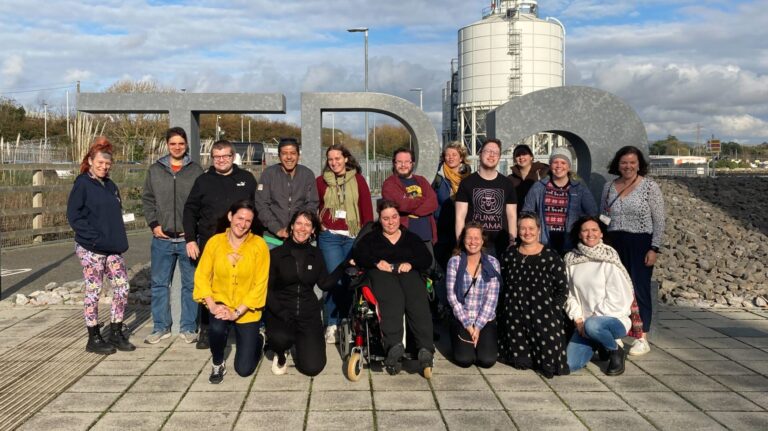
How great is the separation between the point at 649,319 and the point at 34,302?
262 inches

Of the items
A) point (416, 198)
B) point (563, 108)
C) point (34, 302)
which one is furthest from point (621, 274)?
point (34, 302)

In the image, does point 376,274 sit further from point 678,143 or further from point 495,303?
point 678,143

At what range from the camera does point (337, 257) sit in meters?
6.24

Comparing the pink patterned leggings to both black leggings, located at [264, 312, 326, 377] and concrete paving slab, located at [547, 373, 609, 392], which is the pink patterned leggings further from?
concrete paving slab, located at [547, 373, 609, 392]

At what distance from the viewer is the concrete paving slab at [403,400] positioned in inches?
177

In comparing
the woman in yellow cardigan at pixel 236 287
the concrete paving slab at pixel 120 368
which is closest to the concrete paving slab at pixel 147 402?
the woman in yellow cardigan at pixel 236 287

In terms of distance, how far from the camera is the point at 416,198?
6184 millimetres

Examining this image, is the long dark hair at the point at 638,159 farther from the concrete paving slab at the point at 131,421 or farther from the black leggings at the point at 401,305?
the concrete paving slab at the point at 131,421

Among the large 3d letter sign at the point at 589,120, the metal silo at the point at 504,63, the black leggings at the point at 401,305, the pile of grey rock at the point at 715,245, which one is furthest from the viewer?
the metal silo at the point at 504,63

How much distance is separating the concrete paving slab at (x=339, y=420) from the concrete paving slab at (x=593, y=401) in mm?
1367

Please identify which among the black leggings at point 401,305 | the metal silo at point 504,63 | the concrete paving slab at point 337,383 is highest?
the metal silo at point 504,63

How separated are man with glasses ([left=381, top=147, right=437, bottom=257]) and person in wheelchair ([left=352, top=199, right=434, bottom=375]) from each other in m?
0.51

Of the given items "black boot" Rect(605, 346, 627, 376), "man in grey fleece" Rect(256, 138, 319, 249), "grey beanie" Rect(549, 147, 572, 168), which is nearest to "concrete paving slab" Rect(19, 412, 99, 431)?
"man in grey fleece" Rect(256, 138, 319, 249)

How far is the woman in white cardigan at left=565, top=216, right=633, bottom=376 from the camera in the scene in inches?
209
